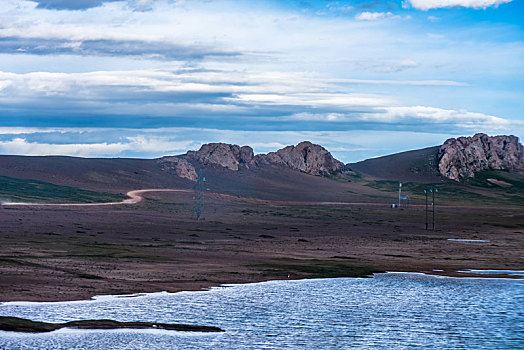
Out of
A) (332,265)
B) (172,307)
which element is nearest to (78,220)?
(332,265)

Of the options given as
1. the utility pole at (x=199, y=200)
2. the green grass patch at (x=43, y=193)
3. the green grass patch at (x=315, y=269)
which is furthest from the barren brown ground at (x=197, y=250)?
the green grass patch at (x=43, y=193)

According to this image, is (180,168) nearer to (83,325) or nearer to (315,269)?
(315,269)

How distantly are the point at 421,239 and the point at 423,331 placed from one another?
47.7 m

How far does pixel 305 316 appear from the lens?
25.7 meters

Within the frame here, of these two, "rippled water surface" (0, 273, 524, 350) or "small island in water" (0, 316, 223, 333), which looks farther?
"rippled water surface" (0, 273, 524, 350)

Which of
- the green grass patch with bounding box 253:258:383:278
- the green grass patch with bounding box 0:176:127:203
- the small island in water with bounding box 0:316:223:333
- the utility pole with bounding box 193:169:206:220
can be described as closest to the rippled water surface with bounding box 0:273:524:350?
the small island in water with bounding box 0:316:223:333

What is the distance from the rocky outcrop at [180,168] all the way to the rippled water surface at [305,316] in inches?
6021

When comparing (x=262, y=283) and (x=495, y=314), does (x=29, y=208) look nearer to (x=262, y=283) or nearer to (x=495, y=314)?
(x=262, y=283)

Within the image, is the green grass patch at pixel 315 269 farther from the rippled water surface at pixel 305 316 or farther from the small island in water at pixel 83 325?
the small island in water at pixel 83 325

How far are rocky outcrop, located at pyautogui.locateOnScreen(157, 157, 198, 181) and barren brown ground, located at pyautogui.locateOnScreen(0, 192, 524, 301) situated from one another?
8782 cm

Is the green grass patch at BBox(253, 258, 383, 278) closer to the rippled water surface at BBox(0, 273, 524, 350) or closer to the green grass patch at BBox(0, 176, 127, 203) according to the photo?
the rippled water surface at BBox(0, 273, 524, 350)

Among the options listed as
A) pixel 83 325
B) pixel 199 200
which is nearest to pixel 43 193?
pixel 199 200

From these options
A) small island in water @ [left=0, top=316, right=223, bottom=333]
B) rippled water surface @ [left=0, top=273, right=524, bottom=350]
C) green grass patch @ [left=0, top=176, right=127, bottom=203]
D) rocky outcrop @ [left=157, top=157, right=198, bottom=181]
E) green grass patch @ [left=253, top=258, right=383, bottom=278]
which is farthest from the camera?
rocky outcrop @ [left=157, top=157, right=198, bottom=181]

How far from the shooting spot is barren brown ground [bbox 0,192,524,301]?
3136 centimetres
